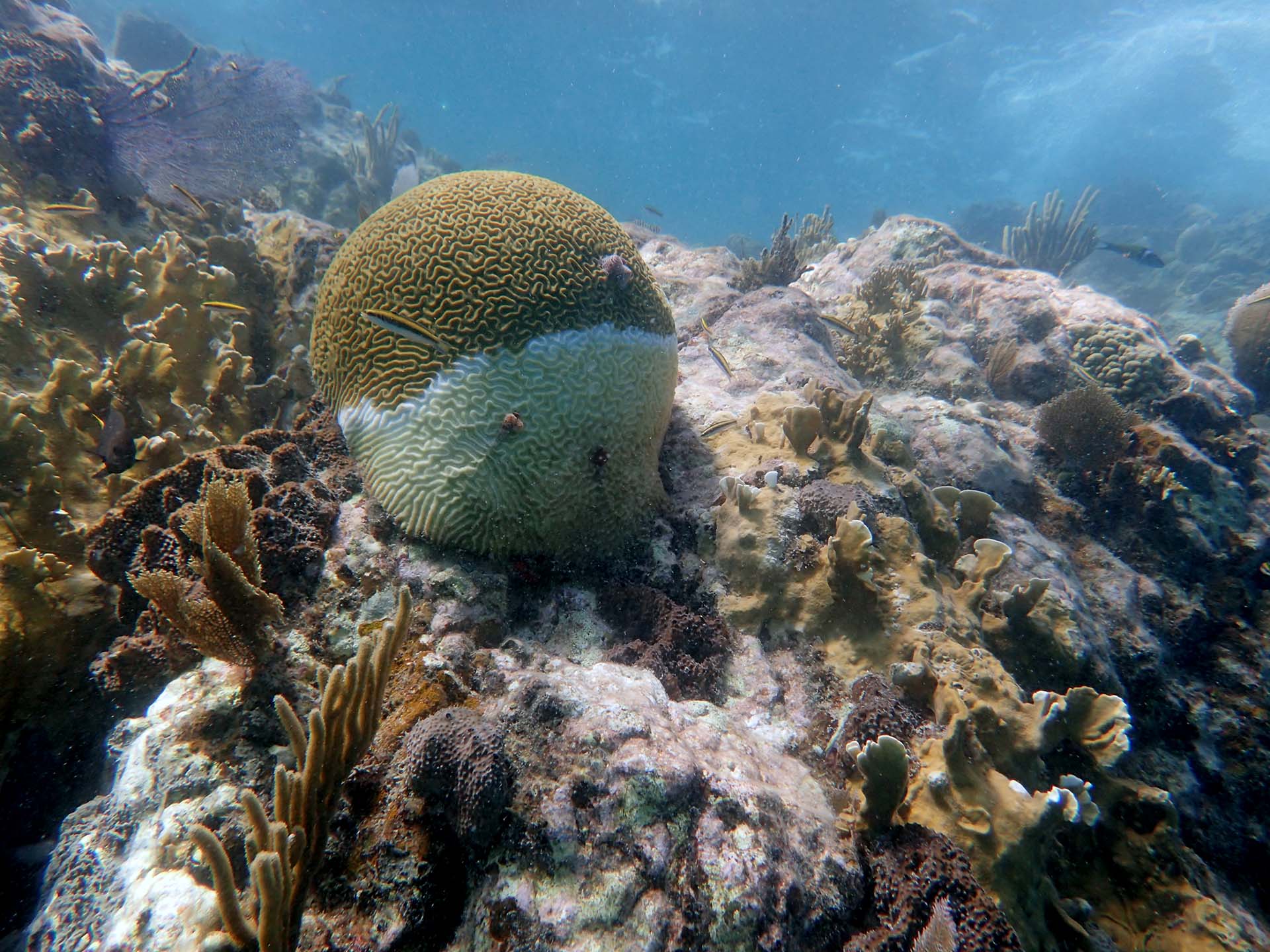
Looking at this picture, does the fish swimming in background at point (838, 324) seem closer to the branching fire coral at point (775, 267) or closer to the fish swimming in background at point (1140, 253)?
the branching fire coral at point (775, 267)

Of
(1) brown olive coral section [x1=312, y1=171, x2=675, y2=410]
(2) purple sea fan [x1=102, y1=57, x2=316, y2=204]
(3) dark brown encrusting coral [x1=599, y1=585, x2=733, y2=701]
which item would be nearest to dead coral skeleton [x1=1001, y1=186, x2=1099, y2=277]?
(1) brown olive coral section [x1=312, y1=171, x2=675, y2=410]

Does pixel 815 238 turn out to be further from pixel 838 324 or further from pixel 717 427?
pixel 717 427

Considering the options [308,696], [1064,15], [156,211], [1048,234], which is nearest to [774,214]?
[1064,15]

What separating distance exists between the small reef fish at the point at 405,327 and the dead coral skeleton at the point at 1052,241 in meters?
15.9

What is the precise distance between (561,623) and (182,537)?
199 cm

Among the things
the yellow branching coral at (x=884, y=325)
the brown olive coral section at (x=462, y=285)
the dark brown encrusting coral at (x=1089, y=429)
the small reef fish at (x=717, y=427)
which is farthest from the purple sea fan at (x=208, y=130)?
the dark brown encrusting coral at (x=1089, y=429)

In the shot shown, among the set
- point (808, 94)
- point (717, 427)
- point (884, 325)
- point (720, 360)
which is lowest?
point (717, 427)

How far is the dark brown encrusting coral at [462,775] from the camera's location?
1878 millimetres

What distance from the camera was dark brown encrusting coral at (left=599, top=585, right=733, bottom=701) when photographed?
2.96 meters

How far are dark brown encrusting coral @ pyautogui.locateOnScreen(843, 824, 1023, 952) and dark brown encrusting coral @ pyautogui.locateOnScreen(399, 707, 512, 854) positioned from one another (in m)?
1.37

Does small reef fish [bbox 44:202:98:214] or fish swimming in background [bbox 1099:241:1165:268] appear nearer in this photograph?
small reef fish [bbox 44:202:98:214]

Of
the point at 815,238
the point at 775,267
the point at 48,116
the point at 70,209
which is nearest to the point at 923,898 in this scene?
the point at 775,267

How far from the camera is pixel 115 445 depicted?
353cm

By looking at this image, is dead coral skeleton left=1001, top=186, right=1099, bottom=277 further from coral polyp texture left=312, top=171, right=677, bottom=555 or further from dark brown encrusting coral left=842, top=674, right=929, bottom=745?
dark brown encrusting coral left=842, top=674, right=929, bottom=745
